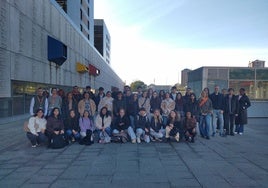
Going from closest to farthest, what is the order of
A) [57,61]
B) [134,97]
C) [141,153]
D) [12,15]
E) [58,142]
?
[141,153]
[58,142]
[134,97]
[12,15]
[57,61]

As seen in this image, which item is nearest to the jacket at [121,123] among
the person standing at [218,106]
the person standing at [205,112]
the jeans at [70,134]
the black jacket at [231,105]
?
the jeans at [70,134]

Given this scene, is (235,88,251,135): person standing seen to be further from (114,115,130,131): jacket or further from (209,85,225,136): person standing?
(114,115,130,131): jacket

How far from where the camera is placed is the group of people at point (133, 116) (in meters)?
7.94

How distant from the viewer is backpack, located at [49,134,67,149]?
732 centimetres

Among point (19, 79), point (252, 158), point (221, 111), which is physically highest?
point (19, 79)

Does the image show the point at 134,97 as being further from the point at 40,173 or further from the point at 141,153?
the point at 40,173

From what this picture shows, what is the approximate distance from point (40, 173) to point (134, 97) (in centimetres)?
513

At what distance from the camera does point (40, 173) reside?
5.14 metres

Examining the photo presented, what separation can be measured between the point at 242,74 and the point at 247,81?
639 mm

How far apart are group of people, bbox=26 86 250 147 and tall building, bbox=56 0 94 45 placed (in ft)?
88.4

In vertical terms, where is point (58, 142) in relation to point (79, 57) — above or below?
below

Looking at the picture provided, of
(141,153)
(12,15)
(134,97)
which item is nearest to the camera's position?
(141,153)

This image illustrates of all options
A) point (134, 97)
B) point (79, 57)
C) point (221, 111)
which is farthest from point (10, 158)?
point (79, 57)

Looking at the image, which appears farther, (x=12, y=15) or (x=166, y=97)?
(x=12, y=15)
